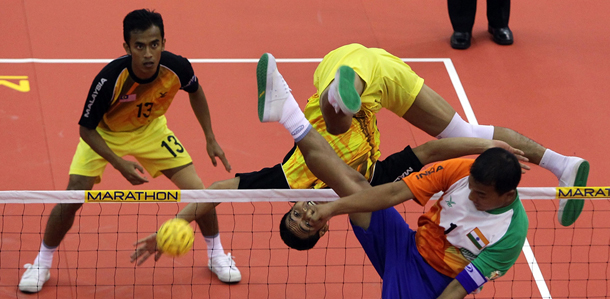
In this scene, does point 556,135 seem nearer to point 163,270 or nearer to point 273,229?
point 273,229

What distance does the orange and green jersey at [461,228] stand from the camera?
4340mm

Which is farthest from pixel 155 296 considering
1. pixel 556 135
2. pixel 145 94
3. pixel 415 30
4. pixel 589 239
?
pixel 415 30

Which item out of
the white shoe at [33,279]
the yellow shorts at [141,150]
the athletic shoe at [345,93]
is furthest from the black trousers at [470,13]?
the white shoe at [33,279]

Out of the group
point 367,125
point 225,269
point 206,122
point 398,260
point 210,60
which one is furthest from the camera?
point 210,60

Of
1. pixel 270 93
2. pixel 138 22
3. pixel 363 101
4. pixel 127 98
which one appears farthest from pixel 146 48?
pixel 363 101

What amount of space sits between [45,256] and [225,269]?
1451 mm

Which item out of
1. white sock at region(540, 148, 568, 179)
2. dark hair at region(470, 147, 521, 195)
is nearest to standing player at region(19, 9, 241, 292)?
dark hair at region(470, 147, 521, 195)

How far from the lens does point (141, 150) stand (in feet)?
18.6

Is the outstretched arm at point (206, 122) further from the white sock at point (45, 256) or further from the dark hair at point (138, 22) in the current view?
the white sock at point (45, 256)

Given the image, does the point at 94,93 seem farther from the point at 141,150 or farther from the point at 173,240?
the point at 173,240

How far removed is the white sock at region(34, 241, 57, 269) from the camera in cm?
571

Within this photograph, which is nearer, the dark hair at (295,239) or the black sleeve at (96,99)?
the dark hair at (295,239)

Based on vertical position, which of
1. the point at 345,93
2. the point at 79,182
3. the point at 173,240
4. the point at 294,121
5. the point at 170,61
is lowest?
the point at 79,182

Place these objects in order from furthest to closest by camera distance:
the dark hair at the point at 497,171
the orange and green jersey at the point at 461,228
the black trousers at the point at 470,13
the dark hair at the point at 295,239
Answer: the black trousers at the point at 470,13 → the dark hair at the point at 295,239 → the orange and green jersey at the point at 461,228 → the dark hair at the point at 497,171
